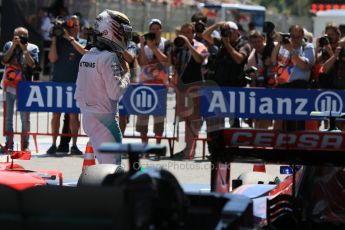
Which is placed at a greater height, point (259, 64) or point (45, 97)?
point (259, 64)

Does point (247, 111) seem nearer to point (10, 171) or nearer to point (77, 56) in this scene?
point (77, 56)

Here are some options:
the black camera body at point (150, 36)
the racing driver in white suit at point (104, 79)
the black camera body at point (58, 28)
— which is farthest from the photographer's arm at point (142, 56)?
the racing driver in white suit at point (104, 79)

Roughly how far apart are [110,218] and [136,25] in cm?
2433

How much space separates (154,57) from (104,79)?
244 inches

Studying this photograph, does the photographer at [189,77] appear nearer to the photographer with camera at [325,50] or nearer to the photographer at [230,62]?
the photographer at [230,62]

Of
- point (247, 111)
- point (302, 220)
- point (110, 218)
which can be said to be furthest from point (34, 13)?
point (110, 218)

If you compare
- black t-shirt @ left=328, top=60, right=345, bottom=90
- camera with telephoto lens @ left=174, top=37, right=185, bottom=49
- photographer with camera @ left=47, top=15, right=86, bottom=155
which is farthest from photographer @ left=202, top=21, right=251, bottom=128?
photographer with camera @ left=47, top=15, right=86, bottom=155

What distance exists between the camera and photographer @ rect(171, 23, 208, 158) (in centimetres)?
1409

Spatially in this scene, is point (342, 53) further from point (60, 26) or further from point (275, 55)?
point (60, 26)

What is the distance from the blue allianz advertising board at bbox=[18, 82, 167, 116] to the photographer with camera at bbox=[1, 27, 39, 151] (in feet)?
0.85

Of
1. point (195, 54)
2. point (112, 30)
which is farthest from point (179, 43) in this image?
point (112, 30)

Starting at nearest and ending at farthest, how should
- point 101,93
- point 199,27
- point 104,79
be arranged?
point 104,79 → point 101,93 → point 199,27

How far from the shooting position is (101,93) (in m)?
8.75

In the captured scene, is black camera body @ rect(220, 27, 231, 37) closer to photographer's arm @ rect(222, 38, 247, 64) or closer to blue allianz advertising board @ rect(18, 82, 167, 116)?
photographer's arm @ rect(222, 38, 247, 64)
